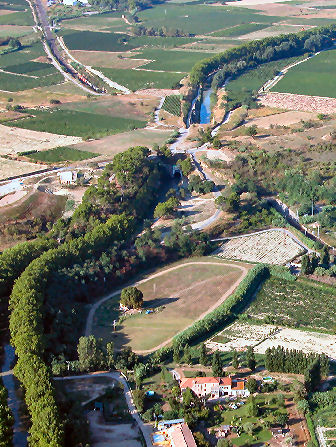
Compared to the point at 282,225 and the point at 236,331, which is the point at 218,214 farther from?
the point at 236,331

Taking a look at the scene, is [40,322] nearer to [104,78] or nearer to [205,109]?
[205,109]

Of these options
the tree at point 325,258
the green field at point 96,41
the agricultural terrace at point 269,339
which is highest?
the green field at point 96,41

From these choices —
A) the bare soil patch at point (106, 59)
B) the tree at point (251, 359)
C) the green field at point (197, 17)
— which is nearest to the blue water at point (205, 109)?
the bare soil patch at point (106, 59)

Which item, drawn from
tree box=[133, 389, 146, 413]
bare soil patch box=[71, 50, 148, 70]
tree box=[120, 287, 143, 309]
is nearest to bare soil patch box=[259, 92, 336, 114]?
bare soil patch box=[71, 50, 148, 70]

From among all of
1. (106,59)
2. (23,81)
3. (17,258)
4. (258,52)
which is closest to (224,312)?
(17,258)

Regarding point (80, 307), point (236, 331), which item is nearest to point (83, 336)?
point (80, 307)

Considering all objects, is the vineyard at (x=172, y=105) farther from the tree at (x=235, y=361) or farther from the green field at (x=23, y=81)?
the tree at (x=235, y=361)
